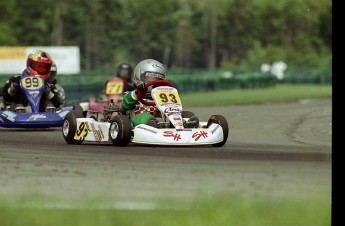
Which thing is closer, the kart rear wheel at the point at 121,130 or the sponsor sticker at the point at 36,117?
the kart rear wheel at the point at 121,130

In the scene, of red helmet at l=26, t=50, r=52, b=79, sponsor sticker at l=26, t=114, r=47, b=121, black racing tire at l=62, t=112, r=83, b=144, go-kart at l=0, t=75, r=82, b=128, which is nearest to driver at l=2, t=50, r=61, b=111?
red helmet at l=26, t=50, r=52, b=79

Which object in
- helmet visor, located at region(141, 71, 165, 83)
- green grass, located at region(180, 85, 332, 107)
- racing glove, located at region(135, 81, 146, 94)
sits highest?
helmet visor, located at region(141, 71, 165, 83)

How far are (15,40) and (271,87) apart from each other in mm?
19468

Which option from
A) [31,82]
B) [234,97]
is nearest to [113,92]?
[31,82]

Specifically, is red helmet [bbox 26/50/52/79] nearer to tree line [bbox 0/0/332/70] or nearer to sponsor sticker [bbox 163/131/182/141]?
sponsor sticker [bbox 163/131/182/141]

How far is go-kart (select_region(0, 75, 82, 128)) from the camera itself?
1597 cm

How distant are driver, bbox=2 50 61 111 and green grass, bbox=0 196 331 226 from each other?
1048cm

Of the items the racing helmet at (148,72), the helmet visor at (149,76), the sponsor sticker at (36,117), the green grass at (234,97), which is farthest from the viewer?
the green grass at (234,97)

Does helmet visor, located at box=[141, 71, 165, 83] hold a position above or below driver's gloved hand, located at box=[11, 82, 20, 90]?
above

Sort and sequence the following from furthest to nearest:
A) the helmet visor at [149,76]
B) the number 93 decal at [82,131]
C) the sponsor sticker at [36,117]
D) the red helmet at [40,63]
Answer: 1. the red helmet at [40,63]
2. the sponsor sticker at [36,117]
3. the number 93 decal at [82,131]
4. the helmet visor at [149,76]

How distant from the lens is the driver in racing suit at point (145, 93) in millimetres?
11625

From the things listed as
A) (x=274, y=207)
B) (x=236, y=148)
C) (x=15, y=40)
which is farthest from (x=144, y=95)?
(x=15, y=40)

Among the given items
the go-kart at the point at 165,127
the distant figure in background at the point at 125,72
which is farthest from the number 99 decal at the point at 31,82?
the distant figure in background at the point at 125,72

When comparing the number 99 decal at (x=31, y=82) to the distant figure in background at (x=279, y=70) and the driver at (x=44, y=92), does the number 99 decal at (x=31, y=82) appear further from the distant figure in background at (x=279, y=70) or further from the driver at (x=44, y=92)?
the distant figure in background at (x=279, y=70)
